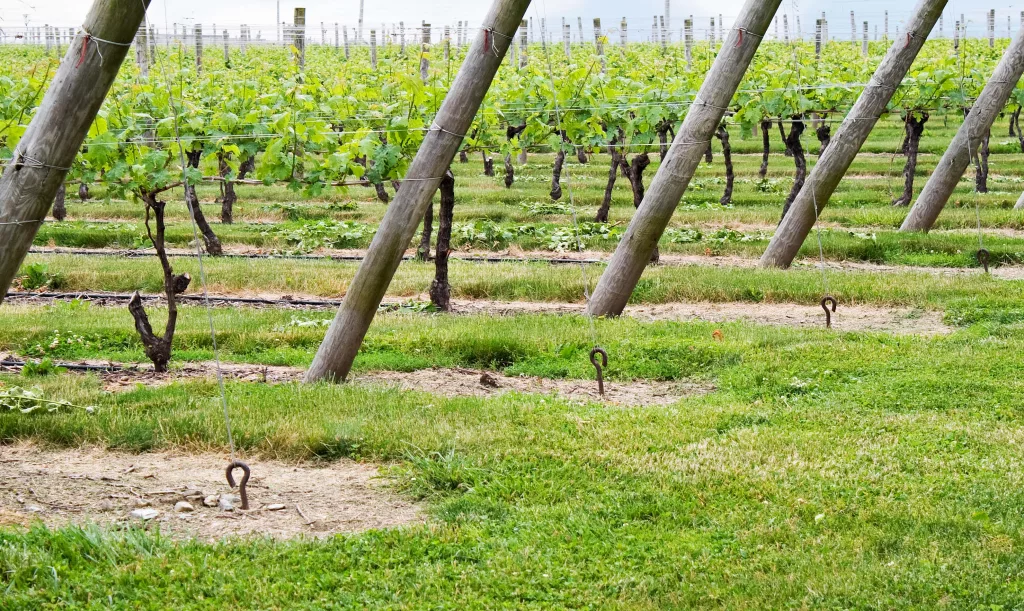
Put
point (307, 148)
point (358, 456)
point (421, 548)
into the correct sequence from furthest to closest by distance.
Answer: point (307, 148)
point (358, 456)
point (421, 548)

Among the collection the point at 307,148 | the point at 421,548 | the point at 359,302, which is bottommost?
the point at 421,548

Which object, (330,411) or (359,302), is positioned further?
(359,302)

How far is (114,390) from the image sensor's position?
24.5 feet

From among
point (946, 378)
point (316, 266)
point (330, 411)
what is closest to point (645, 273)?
point (316, 266)

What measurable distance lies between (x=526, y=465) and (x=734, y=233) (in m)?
10.7

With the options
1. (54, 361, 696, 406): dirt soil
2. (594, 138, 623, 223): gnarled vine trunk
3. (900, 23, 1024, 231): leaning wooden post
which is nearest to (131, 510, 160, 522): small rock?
(54, 361, 696, 406): dirt soil

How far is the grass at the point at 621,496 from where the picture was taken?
3.97 meters

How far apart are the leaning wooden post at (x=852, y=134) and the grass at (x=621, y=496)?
4.45 m

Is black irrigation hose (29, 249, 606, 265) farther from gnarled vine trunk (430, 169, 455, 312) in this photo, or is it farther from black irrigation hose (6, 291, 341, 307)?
gnarled vine trunk (430, 169, 455, 312)

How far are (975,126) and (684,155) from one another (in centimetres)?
608

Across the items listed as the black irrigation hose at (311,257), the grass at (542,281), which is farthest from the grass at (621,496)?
the black irrigation hose at (311,257)

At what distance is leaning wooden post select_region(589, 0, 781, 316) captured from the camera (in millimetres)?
9008

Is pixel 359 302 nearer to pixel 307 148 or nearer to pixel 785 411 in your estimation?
pixel 785 411

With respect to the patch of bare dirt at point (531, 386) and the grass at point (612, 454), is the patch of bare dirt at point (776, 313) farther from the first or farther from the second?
the patch of bare dirt at point (531, 386)
